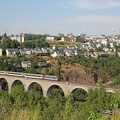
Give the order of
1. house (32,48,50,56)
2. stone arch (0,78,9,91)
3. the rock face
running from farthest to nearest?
1. house (32,48,50,56)
2. the rock face
3. stone arch (0,78,9,91)

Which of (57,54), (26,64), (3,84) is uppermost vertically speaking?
(57,54)

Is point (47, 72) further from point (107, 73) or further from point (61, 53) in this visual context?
point (61, 53)

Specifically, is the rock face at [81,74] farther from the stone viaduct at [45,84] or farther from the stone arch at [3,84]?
the stone viaduct at [45,84]

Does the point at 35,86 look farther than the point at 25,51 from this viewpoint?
No

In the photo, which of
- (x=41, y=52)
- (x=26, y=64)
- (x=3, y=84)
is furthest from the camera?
(x=41, y=52)

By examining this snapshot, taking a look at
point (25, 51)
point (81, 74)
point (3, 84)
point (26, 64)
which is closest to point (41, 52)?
point (25, 51)

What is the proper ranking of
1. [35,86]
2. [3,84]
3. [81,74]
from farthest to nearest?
1. [81,74]
2. [3,84]
3. [35,86]

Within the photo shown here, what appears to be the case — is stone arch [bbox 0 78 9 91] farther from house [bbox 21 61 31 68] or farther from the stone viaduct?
house [bbox 21 61 31 68]

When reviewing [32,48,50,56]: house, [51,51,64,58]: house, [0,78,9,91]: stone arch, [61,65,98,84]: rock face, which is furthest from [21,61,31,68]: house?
[51,51,64,58]: house

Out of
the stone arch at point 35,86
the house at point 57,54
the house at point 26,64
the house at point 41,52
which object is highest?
the house at point 41,52

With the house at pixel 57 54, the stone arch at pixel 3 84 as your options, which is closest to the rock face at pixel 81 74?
the house at pixel 57 54

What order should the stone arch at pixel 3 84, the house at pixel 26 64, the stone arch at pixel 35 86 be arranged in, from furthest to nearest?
the house at pixel 26 64 → the stone arch at pixel 3 84 → the stone arch at pixel 35 86

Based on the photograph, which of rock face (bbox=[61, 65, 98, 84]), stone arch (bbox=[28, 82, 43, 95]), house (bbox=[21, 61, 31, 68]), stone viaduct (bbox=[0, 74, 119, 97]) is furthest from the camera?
rock face (bbox=[61, 65, 98, 84])

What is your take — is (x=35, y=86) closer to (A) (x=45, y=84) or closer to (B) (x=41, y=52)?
(A) (x=45, y=84)
